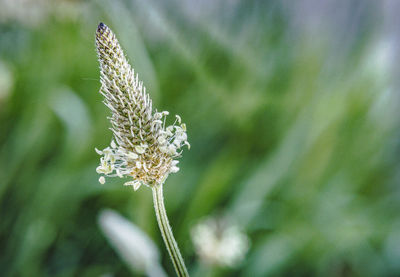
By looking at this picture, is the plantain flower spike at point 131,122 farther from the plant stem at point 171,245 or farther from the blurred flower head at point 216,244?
the blurred flower head at point 216,244

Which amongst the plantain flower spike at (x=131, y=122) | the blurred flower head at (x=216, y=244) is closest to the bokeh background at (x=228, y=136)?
the blurred flower head at (x=216, y=244)

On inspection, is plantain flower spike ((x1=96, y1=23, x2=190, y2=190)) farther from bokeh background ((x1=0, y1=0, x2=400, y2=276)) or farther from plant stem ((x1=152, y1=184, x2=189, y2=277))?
bokeh background ((x1=0, y1=0, x2=400, y2=276))

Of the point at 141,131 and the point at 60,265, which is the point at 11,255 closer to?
the point at 60,265

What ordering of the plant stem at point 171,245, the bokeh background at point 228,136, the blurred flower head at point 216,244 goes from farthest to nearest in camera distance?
the bokeh background at point 228,136 → the blurred flower head at point 216,244 → the plant stem at point 171,245

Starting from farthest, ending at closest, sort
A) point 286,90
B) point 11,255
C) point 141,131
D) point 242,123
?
point 286,90, point 242,123, point 11,255, point 141,131

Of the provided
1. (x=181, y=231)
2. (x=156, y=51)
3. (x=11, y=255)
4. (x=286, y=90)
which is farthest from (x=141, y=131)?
(x=156, y=51)

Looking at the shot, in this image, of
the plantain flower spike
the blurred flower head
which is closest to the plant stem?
the plantain flower spike

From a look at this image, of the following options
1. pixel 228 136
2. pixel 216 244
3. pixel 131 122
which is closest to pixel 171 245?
pixel 131 122
